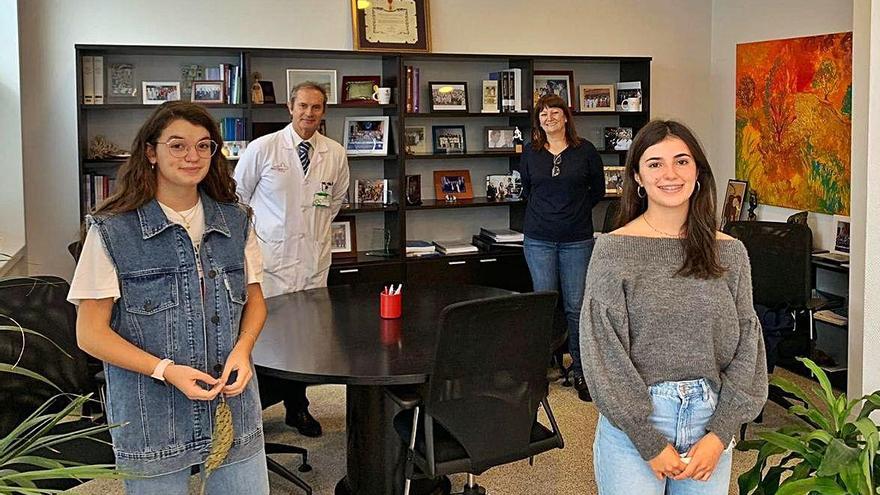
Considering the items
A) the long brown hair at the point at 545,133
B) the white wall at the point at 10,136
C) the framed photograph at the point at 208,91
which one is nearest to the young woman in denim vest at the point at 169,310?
the long brown hair at the point at 545,133

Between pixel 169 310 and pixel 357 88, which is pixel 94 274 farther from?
pixel 357 88

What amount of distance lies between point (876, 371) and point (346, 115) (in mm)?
3560

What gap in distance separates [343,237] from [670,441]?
12.4 ft

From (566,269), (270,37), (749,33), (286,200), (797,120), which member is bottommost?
(566,269)

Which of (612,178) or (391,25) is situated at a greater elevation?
(391,25)

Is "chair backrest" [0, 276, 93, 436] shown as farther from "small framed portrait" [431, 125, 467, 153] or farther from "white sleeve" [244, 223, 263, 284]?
"small framed portrait" [431, 125, 467, 153]

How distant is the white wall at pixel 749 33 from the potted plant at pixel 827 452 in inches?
122

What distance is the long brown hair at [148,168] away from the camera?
213cm

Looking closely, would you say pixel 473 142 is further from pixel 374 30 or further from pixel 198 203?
pixel 198 203

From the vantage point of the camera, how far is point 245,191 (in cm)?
471

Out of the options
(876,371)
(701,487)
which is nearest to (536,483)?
(876,371)

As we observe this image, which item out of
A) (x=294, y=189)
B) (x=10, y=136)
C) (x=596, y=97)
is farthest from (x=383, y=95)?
(x=10, y=136)

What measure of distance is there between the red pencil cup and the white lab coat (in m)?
1.28

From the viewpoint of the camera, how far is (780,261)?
455 cm
